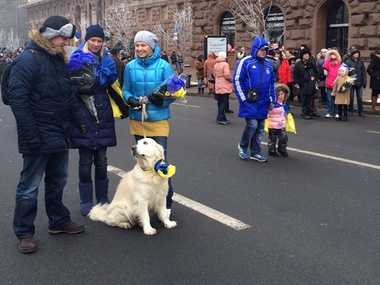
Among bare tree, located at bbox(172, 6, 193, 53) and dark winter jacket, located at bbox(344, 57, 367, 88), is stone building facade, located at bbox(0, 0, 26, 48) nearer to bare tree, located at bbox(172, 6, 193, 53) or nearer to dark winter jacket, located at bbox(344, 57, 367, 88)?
bare tree, located at bbox(172, 6, 193, 53)

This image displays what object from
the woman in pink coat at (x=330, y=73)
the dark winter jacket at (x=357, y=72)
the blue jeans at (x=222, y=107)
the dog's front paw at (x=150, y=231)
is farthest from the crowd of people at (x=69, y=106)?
the dark winter jacket at (x=357, y=72)

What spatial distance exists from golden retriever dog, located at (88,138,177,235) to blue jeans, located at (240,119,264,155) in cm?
376

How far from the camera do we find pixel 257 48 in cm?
892

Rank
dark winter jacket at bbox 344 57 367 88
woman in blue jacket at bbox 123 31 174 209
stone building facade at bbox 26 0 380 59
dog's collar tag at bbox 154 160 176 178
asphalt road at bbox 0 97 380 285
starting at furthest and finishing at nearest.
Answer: stone building facade at bbox 26 0 380 59
dark winter jacket at bbox 344 57 367 88
woman in blue jacket at bbox 123 31 174 209
dog's collar tag at bbox 154 160 176 178
asphalt road at bbox 0 97 380 285

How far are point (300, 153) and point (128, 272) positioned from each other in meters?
5.94

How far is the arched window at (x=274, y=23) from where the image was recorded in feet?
92.0

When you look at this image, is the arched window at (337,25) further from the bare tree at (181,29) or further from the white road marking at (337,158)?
the white road marking at (337,158)

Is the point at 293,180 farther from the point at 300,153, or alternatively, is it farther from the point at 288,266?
the point at 288,266

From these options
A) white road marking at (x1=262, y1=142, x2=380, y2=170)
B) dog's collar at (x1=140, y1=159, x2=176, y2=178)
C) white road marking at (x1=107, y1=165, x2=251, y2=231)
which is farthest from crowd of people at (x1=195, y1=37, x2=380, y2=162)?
dog's collar at (x1=140, y1=159, x2=176, y2=178)

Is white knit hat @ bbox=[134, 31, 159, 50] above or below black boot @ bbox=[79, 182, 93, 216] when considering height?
above

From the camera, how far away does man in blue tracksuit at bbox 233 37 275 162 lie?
9000 millimetres

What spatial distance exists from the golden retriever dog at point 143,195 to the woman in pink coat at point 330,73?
34.5 ft

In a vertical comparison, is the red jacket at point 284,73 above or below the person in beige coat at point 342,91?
above

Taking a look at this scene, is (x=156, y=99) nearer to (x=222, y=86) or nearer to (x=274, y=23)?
(x=222, y=86)
